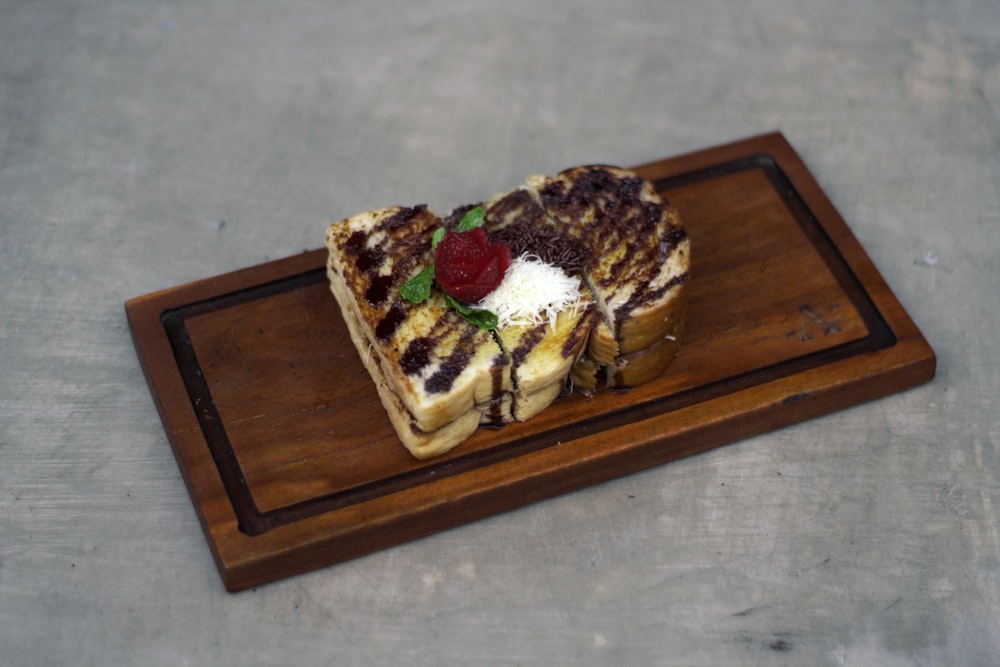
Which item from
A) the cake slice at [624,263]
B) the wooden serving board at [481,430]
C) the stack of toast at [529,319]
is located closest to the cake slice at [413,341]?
the stack of toast at [529,319]

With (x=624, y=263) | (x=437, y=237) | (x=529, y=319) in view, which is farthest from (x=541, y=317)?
(x=437, y=237)

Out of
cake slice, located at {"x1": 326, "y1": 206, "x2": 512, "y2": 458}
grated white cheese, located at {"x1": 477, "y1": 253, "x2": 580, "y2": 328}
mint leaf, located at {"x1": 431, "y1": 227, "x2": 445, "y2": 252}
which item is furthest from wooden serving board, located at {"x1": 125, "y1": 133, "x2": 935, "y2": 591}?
mint leaf, located at {"x1": 431, "y1": 227, "x2": 445, "y2": 252}

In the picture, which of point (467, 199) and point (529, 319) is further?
point (467, 199)

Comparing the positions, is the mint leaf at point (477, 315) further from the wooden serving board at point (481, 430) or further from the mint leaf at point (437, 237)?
the wooden serving board at point (481, 430)

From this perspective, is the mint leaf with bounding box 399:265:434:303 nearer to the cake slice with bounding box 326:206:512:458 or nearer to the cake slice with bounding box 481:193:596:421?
the cake slice with bounding box 326:206:512:458

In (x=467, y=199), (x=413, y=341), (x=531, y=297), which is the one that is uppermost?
(x=531, y=297)

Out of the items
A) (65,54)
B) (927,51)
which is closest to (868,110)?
(927,51)

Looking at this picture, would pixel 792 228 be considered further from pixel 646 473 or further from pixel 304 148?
pixel 304 148

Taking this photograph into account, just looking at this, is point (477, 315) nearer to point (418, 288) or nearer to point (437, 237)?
point (418, 288)
